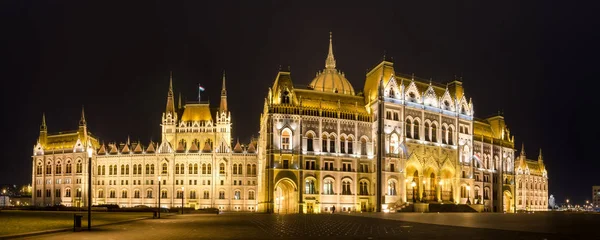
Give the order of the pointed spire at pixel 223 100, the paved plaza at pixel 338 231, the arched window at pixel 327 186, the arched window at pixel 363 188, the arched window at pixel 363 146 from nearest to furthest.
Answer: the paved plaza at pixel 338 231 → the arched window at pixel 327 186 → the arched window at pixel 363 188 → the arched window at pixel 363 146 → the pointed spire at pixel 223 100

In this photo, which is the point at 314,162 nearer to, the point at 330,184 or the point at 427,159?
the point at 330,184

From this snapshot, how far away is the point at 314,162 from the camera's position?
82.7 meters

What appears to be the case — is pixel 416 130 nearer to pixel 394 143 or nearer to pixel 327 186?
pixel 394 143

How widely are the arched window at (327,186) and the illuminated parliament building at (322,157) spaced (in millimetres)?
185

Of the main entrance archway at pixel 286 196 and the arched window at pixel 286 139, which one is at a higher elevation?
→ the arched window at pixel 286 139

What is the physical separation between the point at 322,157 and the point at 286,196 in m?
8.43

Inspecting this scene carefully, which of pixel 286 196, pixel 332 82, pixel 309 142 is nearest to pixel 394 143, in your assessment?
pixel 309 142

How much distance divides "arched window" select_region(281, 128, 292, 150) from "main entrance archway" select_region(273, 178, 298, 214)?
4.86 metres

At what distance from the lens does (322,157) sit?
273 ft

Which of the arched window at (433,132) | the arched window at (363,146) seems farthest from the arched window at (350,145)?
the arched window at (433,132)

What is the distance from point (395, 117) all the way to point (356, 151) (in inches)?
330

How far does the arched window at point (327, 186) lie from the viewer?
83.2 meters

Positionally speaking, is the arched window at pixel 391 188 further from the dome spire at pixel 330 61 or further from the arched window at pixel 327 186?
the dome spire at pixel 330 61

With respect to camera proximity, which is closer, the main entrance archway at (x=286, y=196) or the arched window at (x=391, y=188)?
the main entrance archway at (x=286, y=196)
